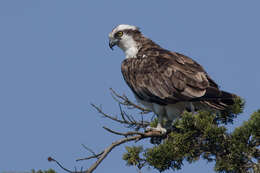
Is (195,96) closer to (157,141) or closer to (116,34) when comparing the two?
(157,141)

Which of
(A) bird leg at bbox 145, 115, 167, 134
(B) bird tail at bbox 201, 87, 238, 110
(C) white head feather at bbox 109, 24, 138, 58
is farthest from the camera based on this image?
(C) white head feather at bbox 109, 24, 138, 58

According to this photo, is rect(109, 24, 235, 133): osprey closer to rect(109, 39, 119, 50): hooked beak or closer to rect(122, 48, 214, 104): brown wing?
rect(122, 48, 214, 104): brown wing

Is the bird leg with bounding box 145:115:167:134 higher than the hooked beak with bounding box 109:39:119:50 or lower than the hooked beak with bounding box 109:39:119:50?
lower

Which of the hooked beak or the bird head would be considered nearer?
the bird head

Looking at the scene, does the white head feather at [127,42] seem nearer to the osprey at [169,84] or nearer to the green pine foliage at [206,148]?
the osprey at [169,84]

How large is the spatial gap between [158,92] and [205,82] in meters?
0.98

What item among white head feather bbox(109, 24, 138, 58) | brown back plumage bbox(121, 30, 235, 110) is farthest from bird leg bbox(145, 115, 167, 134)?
white head feather bbox(109, 24, 138, 58)

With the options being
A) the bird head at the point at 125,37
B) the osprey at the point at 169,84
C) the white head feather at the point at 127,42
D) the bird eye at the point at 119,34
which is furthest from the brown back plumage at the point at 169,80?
the bird eye at the point at 119,34

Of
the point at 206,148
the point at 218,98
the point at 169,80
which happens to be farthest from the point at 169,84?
the point at 206,148

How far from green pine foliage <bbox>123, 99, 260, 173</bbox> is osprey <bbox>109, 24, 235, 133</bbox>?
1302mm

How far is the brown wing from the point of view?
7.80 m

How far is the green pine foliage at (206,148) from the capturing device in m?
5.86

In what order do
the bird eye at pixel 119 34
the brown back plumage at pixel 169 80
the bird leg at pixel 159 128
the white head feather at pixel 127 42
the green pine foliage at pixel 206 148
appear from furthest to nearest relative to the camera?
the bird eye at pixel 119 34, the white head feather at pixel 127 42, the bird leg at pixel 159 128, the brown back plumage at pixel 169 80, the green pine foliage at pixel 206 148

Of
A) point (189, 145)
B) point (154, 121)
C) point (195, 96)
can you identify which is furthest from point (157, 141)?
point (189, 145)
